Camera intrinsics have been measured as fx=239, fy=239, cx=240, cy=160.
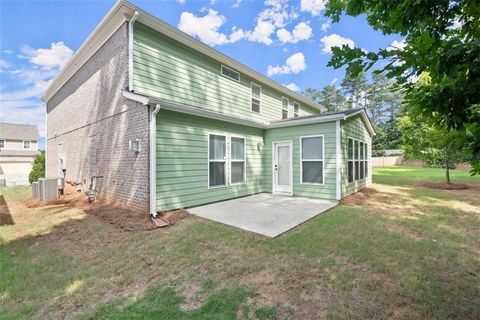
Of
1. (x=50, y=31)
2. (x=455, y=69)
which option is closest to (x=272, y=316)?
(x=455, y=69)

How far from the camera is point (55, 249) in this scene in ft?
15.4

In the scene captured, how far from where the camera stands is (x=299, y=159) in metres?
8.79

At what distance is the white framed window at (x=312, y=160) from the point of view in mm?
8312

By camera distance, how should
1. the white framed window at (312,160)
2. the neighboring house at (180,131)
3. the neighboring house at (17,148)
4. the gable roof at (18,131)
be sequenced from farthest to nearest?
the gable roof at (18,131) → the neighboring house at (17,148) → the white framed window at (312,160) → the neighboring house at (180,131)

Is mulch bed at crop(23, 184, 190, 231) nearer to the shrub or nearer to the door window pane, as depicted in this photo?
the door window pane

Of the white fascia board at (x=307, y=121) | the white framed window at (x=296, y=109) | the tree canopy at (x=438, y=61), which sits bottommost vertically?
Result: the tree canopy at (x=438, y=61)

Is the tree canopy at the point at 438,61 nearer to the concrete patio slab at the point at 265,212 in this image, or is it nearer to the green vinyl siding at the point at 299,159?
the concrete patio slab at the point at 265,212

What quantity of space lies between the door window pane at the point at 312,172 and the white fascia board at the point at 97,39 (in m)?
7.22

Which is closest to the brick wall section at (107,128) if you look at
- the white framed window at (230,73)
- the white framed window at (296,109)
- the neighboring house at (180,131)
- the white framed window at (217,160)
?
the neighboring house at (180,131)

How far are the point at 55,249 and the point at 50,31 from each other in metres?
12.8

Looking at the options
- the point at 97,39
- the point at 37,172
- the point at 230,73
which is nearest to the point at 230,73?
the point at 230,73

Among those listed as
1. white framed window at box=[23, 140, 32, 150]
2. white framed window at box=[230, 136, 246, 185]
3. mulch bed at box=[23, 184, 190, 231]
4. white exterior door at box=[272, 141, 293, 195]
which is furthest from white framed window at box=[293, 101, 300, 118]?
white framed window at box=[23, 140, 32, 150]

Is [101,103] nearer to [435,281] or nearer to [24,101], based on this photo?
[435,281]

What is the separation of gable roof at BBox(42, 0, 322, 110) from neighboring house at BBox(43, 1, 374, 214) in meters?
0.04
